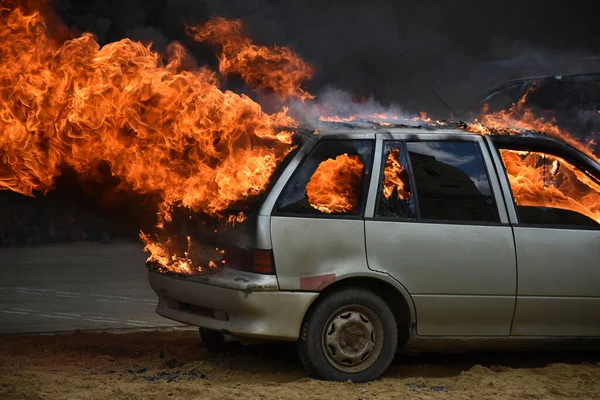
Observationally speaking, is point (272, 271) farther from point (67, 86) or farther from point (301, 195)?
point (67, 86)

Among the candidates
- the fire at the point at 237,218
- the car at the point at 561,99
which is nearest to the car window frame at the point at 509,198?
the fire at the point at 237,218

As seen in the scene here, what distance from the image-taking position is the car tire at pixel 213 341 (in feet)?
24.0

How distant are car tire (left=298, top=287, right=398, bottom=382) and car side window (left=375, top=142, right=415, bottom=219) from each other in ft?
1.91

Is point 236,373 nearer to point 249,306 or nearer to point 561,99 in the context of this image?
point 249,306

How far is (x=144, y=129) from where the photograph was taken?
7.35 meters

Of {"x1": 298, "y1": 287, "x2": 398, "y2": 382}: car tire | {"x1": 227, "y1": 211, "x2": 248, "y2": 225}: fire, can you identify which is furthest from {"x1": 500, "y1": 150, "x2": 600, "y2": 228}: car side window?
{"x1": 227, "y1": 211, "x2": 248, "y2": 225}: fire

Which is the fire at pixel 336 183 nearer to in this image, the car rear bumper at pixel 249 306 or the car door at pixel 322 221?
the car door at pixel 322 221

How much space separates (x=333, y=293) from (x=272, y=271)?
47cm

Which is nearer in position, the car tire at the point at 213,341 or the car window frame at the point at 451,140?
the car window frame at the point at 451,140

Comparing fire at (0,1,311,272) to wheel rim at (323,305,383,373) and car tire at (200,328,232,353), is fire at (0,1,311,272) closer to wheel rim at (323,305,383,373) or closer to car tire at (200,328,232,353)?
car tire at (200,328,232,353)

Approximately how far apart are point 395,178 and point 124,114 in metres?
2.23

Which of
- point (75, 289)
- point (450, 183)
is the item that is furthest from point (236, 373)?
point (75, 289)

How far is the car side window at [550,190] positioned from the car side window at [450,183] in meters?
0.27

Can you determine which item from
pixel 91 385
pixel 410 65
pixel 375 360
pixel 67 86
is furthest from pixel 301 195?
pixel 410 65
